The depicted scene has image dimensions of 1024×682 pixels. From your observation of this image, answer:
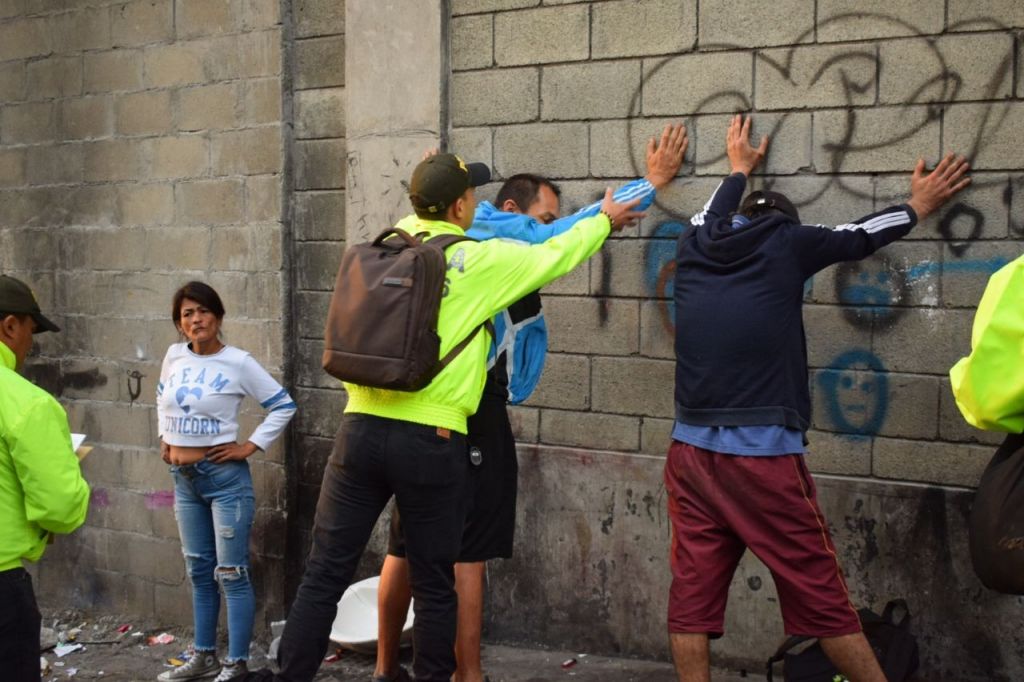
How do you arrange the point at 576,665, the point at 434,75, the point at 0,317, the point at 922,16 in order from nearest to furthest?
the point at 0,317 → the point at 922,16 → the point at 576,665 → the point at 434,75

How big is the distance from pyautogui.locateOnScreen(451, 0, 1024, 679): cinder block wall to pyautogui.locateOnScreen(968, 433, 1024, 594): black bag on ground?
100 centimetres

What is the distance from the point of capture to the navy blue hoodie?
418cm

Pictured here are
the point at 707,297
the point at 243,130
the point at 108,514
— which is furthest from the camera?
the point at 108,514

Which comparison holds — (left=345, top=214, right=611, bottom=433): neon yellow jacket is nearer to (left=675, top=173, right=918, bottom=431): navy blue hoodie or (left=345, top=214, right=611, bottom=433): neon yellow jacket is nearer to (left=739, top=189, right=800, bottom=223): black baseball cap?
(left=675, top=173, right=918, bottom=431): navy blue hoodie

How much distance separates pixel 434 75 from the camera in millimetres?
5844

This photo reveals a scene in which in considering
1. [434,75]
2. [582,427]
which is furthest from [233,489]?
[434,75]

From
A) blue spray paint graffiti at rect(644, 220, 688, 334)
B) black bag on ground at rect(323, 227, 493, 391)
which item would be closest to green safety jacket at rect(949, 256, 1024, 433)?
black bag on ground at rect(323, 227, 493, 391)

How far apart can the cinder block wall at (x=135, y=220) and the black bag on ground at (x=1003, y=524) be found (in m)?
3.61

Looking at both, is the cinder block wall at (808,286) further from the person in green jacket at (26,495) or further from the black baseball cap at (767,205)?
the person in green jacket at (26,495)

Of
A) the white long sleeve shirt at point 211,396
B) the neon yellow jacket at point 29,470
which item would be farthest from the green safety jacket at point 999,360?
the white long sleeve shirt at point 211,396

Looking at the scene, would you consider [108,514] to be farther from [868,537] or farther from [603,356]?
[868,537]

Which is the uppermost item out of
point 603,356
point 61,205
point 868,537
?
point 61,205

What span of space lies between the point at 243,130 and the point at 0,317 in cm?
265

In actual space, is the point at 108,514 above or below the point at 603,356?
below
